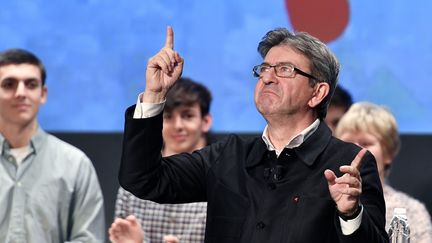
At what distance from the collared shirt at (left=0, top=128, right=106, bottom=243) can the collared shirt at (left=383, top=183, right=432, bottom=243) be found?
1.15 m

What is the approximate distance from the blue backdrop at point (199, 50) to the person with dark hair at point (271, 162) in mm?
1774

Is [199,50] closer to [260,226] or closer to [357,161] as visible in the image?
[260,226]

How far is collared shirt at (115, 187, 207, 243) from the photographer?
12.5 ft

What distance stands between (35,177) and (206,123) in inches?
30.1

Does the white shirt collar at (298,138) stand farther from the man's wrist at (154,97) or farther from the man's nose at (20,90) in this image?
the man's nose at (20,90)

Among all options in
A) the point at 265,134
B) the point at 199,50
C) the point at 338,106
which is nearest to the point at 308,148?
the point at 265,134

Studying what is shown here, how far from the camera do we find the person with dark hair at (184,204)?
12.6 feet

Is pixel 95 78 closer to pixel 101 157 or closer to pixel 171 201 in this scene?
pixel 101 157

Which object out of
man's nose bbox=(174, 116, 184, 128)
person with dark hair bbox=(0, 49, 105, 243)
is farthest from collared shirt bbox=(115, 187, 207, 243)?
man's nose bbox=(174, 116, 184, 128)

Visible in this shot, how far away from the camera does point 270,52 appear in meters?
2.68

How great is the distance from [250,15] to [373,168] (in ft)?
6.78

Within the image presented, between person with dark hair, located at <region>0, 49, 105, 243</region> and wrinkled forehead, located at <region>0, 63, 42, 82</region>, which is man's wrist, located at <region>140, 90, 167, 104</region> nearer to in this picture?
person with dark hair, located at <region>0, 49, 105, 243</region>

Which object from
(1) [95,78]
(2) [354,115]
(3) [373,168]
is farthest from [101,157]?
(3) [373,168]

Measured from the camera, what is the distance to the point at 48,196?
3834 mm
